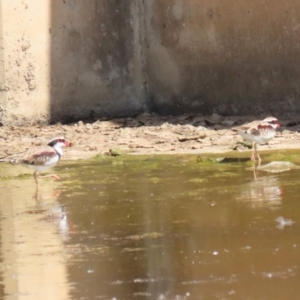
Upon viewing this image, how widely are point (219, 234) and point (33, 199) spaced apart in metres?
2.39

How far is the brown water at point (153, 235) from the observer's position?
504cm

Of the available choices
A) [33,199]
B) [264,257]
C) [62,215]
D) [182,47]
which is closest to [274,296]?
[264,257]

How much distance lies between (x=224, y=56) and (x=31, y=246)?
7.37 metres

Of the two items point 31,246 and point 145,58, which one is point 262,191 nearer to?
point 31,246

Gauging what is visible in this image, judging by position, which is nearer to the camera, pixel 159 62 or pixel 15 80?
pixel 15 80

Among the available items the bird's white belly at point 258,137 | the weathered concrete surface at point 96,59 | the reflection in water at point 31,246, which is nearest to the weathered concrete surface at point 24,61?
the weathered concrete surface at point 96,59

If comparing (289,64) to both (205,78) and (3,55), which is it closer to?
(205,78)

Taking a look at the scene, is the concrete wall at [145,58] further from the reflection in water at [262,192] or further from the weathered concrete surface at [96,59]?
the reflection in water at [262,192]

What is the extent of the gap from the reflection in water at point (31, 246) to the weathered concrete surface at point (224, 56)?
5.05 m

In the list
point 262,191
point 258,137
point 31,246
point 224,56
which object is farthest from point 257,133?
point 31,246

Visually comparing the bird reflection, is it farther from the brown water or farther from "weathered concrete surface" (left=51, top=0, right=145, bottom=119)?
"weathered concrete surface" (left=51, top=0, right=145, bottom=119)

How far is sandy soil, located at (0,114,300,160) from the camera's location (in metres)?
10.8

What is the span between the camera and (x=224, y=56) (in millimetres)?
12945

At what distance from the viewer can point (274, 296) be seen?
4723 millimetres
